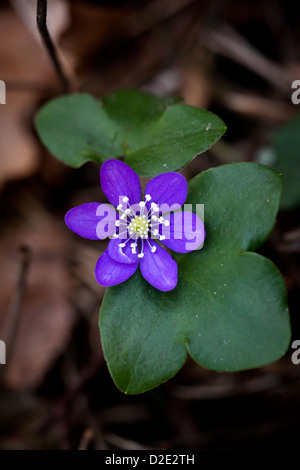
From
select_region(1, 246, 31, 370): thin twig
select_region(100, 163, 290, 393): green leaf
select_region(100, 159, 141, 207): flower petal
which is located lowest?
select_region(1, 246, 31, 370): thin twig

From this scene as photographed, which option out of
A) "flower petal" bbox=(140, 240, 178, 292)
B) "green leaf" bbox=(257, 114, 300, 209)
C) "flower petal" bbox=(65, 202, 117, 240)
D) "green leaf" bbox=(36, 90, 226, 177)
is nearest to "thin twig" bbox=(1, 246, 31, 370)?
"green leaf" bbox=(36, 90, 226, 177)

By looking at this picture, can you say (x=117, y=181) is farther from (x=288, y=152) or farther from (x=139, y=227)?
(x=288, y=152)

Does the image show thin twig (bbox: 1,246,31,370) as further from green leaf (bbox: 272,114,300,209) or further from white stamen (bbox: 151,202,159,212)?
green leaf (bbox: 272,114,300,209)

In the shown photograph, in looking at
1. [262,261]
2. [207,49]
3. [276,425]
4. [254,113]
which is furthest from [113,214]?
[207,49]

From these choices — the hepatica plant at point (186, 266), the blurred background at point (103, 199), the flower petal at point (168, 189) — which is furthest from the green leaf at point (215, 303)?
the blurred background at point (103, 199)

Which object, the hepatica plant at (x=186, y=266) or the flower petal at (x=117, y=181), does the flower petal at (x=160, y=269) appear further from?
the flower petal at (x=117, y=181)

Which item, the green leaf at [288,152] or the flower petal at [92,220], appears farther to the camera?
the green leaf at [288,152]
